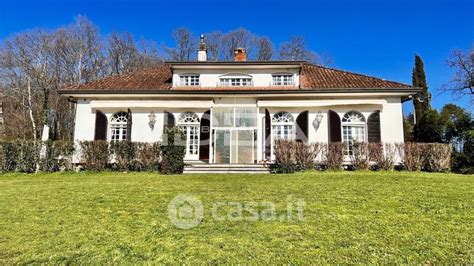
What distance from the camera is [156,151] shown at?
46.2ft

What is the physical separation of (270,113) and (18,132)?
1176 inches

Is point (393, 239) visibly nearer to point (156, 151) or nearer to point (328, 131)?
point (156, 151)

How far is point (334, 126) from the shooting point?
16750 mm

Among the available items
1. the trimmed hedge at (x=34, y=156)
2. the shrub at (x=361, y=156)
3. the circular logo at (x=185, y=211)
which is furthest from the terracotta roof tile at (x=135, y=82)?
the circular logo at (x=185, y=211)

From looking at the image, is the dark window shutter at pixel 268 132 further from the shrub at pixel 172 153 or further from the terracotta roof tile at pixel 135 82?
the terracotta roof tile at pixel 135 82

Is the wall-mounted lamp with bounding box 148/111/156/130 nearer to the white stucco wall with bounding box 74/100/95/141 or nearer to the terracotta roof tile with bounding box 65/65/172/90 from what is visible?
the terracotta roof tile with bounding box 65/65/172/90

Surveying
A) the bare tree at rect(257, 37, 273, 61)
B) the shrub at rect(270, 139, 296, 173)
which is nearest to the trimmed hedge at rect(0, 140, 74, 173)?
the shrub at rect(270, 139, 296, 173)

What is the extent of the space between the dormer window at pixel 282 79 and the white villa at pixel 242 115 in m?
0.83

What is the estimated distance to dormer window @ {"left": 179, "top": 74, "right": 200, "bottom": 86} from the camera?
19062 millimetres

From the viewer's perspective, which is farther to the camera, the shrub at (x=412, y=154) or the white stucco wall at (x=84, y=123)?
the white stucco wall at (x=84, y=123)

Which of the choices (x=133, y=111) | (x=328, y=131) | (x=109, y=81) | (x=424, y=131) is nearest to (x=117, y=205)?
(x=133, y=111)

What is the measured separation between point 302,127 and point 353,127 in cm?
293

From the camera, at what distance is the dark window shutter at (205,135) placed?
1739 centimetres

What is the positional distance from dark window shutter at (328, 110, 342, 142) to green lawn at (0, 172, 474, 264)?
7735 mm
